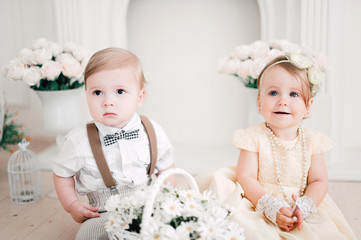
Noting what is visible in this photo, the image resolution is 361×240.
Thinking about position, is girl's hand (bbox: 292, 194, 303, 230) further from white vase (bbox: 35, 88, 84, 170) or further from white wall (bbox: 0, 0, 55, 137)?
white wall (bbox: 0, 0, 55, 137)

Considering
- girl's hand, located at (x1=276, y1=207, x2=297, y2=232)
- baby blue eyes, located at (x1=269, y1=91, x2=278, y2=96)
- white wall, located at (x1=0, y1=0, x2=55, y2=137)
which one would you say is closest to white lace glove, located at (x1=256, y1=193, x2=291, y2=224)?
girl's hand, located at (x1=276, y1=207, x2=297, y2=232)

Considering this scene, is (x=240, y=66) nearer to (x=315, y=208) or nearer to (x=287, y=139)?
(x=287, y=139)

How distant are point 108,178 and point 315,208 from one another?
0.79 m

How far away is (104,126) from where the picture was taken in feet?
5.26

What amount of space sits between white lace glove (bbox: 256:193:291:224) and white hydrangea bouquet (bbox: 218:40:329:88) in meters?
0.73

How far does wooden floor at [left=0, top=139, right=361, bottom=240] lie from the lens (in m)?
1.80

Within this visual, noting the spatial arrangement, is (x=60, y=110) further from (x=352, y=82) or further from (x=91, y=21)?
(x=352, y=82)

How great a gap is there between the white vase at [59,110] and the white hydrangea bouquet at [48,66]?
38 mm

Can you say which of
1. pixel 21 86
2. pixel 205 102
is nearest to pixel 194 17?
pixel 205 102

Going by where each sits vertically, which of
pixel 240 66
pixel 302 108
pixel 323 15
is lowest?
pixel 302 108

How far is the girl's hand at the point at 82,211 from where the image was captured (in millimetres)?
1532

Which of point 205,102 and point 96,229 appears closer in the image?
point 96,229

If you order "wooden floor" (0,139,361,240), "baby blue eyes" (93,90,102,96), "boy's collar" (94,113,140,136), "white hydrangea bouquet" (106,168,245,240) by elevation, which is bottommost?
"wooden floor" (0,139,361,240)

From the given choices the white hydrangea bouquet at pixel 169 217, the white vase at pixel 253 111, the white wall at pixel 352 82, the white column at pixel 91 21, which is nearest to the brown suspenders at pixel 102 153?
the white hydrangea bouquet at pixel 169 217
